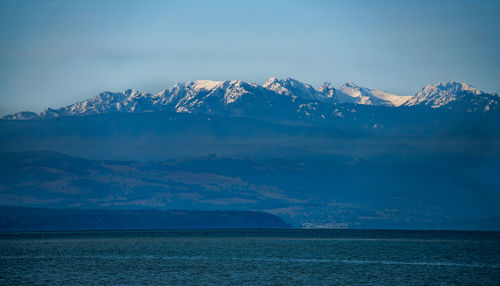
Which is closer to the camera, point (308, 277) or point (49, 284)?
point (49, 284)

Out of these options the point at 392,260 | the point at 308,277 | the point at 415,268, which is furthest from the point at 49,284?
the point at 392,260

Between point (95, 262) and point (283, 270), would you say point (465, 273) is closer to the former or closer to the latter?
point (283, 270)

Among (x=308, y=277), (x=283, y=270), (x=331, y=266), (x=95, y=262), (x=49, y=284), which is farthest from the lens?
(x=95, y=262)

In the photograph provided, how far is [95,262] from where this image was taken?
144875 mm

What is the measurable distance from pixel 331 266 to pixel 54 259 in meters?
60.6

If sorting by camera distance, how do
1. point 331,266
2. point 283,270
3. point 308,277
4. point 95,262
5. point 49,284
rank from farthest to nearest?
point 95,262, point 331,266, point 283,270, point 308,277, point 49,284

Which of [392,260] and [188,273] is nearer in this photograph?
[188,273]

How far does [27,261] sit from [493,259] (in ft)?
318

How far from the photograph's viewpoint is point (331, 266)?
440 ft

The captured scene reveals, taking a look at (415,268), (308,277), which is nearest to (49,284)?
(308,277)

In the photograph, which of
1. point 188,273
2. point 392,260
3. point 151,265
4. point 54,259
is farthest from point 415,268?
point 54,259

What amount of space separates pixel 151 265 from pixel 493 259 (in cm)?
7110

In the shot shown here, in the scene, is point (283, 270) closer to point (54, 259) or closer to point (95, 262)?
point (95, 262)

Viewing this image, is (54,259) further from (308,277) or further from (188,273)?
(308,277)
